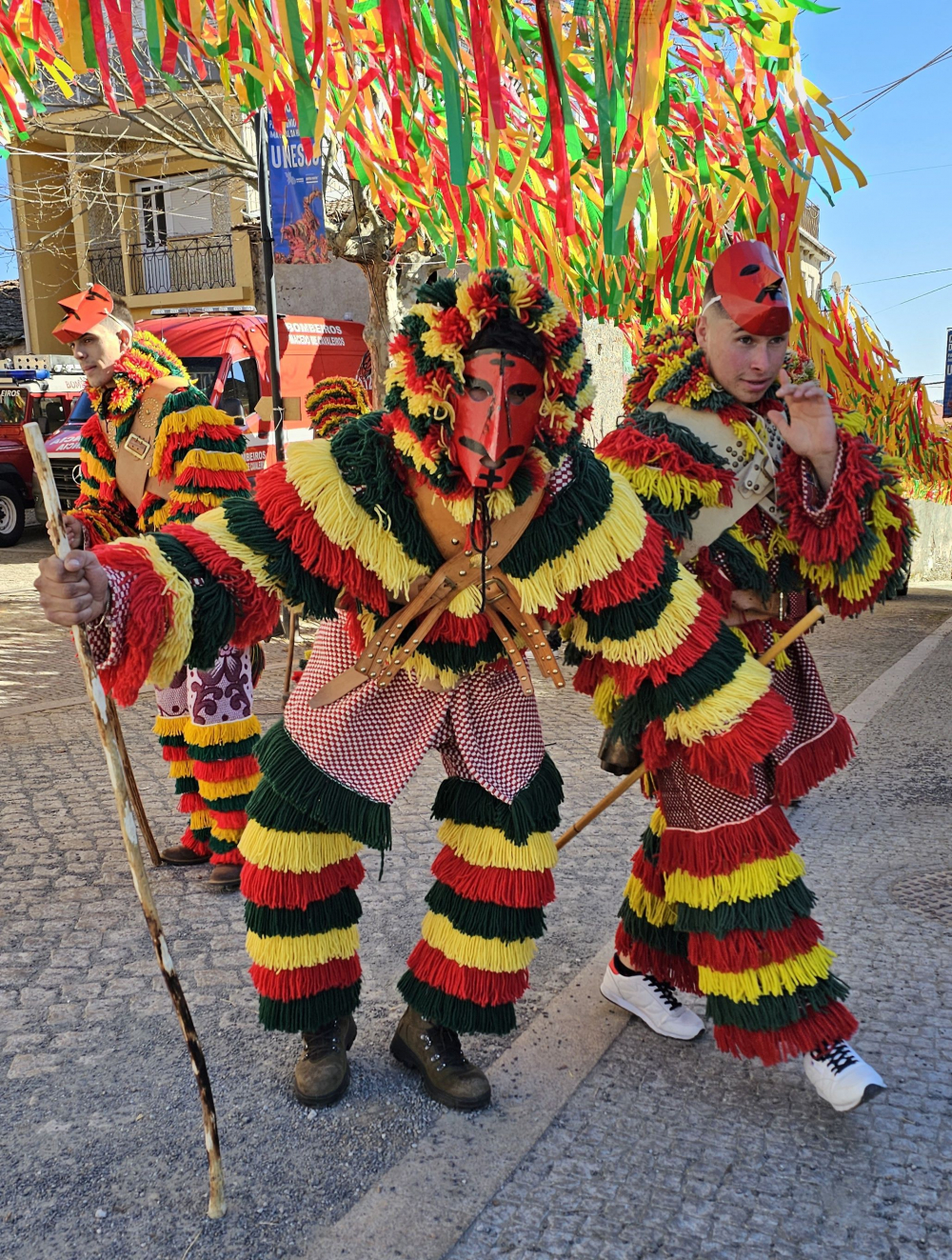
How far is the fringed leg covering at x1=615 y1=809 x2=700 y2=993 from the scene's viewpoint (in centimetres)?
279

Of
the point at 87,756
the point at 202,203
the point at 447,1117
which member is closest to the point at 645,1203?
the point at 447,1117

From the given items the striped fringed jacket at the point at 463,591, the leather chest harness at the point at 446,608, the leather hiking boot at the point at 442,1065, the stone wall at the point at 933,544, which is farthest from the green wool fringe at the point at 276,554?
the stone wall at the point at 933,544

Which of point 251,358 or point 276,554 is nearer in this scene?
point 276,554

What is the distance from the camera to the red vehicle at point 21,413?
1509cm

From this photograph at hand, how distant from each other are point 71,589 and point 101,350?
2234 mm

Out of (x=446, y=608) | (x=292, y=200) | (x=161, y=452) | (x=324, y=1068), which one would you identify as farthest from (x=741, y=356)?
(x=292, y=200)

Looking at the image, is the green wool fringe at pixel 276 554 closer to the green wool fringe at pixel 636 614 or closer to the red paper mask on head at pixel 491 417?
the red paper mask on head at pixel 491 417

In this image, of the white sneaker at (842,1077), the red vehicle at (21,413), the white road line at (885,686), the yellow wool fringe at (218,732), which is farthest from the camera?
the red vehicle at (21,413)

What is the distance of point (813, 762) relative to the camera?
8.75 ft

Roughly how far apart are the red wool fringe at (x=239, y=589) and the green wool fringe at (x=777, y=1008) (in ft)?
4.48

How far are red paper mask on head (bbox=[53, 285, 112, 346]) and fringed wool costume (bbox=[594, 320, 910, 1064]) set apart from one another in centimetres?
206

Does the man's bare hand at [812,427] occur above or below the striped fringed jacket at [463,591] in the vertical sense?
above

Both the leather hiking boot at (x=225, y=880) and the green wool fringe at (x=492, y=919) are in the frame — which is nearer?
the green wool fringe at (x=492, y=919)

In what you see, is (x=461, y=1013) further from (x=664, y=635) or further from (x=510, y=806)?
(x=664, y=635)
